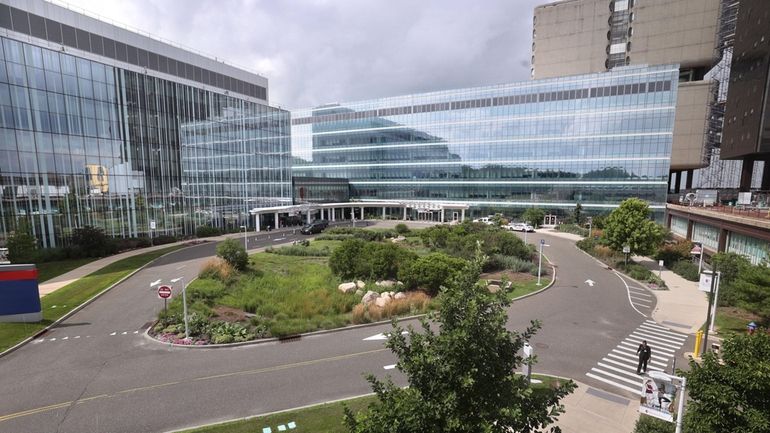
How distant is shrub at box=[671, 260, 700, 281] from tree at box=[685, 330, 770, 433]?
93.8 ft

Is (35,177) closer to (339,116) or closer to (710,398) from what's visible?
(710,398)

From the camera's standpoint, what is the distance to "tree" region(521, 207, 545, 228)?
6219cm

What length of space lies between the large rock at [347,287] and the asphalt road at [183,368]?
18.9ft

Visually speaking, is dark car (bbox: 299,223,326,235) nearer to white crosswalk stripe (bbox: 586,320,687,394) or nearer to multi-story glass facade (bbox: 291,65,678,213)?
multi-story glass facade (bbox: 291,65,678,213)

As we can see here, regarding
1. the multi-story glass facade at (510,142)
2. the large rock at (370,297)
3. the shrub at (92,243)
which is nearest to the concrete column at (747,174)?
the multi-story glass facade at (510,142)

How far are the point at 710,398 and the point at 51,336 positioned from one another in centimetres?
2559

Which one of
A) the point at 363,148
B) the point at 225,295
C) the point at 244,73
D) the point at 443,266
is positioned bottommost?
the point at 225,295

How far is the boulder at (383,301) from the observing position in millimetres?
21612

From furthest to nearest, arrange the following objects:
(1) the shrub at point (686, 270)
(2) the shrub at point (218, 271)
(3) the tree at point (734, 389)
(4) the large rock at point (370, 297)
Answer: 1. (1) the shrub at point (686, 270)
2. (2) the shrub at point (218, 271)
3. (4) the large rock at point (370, 297)
4. (3) the tree at point (734, 389)

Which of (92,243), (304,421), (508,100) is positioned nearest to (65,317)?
(304,421)

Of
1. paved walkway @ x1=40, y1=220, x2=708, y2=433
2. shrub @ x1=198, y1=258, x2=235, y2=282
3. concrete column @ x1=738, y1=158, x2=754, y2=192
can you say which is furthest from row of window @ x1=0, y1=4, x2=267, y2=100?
concrete column @ x1=738, y1=158, x2=754, y2=192

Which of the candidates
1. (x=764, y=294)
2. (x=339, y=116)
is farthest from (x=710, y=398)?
(x=339, y=116)

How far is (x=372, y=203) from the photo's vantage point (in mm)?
78500

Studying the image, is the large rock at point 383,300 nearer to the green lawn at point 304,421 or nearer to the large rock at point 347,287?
the large rock at point 347,287
